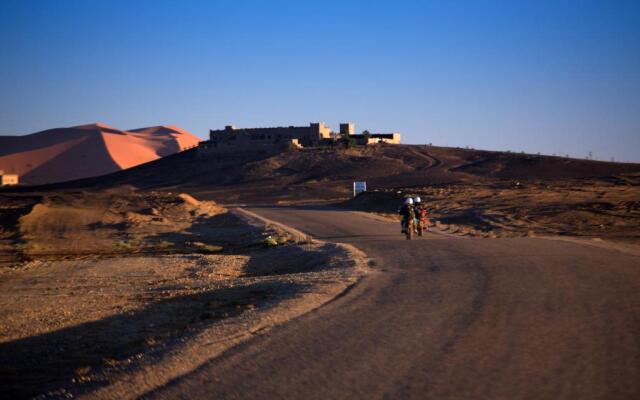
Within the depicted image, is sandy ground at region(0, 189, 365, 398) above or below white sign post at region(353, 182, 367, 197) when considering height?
below

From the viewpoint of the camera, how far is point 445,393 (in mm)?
6289

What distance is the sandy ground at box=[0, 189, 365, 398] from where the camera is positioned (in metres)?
8.53

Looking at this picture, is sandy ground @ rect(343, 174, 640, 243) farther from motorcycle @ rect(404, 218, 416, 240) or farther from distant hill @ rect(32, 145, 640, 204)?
distant hill @ rect(32, 145, 640, 204)

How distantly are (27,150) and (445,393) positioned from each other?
16588cm

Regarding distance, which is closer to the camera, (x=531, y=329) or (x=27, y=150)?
(x=531, y=329)

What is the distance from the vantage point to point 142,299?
1520 centimetres

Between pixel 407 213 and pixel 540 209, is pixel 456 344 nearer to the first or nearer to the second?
pixel 407 213

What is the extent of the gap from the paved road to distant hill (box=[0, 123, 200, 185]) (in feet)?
410

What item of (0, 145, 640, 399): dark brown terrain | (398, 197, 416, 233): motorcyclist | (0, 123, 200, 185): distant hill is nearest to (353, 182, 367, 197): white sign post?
(0, 145, 640, 399): dark brown terrain

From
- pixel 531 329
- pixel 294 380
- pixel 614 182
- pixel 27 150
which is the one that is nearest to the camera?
pixel 294 380

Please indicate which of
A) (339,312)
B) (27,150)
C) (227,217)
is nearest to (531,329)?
(339,312)

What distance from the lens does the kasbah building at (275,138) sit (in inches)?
4006

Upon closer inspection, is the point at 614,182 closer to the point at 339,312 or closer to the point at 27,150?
the point at 339,312

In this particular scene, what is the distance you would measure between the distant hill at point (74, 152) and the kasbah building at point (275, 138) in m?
41.1
